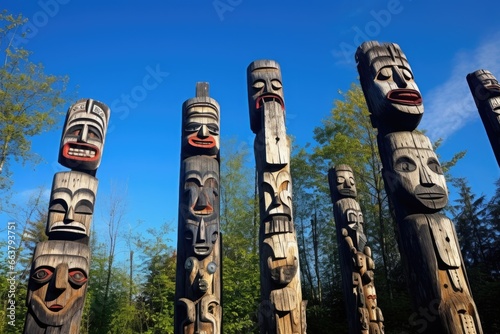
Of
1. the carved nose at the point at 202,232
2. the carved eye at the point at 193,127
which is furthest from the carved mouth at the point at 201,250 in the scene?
the carved eye at the point at 193,127

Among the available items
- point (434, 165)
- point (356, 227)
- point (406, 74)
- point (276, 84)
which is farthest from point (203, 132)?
point (434, 165)

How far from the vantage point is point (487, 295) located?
10.8 meters

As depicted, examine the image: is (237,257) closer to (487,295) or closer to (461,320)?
(487,295)

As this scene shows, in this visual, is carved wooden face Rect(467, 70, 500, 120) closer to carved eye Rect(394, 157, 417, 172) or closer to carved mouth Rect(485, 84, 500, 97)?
carved mouth Rect(485, 84, 500, 97)

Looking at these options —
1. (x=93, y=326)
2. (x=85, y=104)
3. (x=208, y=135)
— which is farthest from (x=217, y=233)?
(x=93, y=326)

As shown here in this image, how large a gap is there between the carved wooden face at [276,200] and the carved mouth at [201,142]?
142cm

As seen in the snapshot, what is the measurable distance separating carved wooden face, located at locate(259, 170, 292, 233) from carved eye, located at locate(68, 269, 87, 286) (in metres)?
2.74

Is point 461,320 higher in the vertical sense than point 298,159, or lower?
lower

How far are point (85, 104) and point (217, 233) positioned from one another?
12.8ft

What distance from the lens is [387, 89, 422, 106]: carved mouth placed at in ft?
16.2

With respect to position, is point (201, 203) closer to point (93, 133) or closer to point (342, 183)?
point (93, 133)

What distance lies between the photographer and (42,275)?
5.20 metres

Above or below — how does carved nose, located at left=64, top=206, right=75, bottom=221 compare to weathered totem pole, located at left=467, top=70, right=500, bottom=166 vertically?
below

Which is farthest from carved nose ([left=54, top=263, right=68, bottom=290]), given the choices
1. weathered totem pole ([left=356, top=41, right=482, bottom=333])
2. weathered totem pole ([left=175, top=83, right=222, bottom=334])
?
weathered totem pole ([left=356, top=41, right=482, bottom=333])
